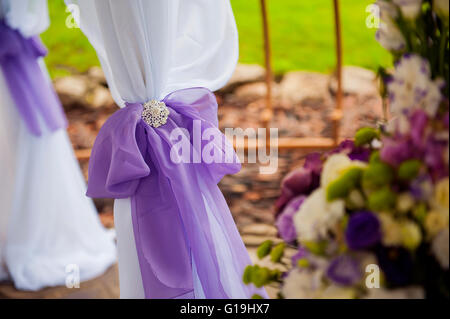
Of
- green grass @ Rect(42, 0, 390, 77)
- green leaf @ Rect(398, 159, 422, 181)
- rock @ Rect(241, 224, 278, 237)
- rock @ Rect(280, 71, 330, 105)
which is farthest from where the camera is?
rock @ Rect(280, 71, 330, 105)

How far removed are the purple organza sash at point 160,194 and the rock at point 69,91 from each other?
13.6 feet

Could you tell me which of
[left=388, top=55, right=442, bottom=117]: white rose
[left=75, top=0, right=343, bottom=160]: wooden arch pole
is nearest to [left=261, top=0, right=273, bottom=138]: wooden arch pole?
[left=75, top=0, right=343, bottom=160]: wooden arch pole

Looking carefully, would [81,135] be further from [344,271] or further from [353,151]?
[344,271]

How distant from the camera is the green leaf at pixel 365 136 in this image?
823 millimetres

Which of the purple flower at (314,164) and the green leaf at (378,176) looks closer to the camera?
the green leaf at (378,176)

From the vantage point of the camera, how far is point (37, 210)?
8.18 ft

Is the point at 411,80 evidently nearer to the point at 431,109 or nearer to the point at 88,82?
the point at 431,109

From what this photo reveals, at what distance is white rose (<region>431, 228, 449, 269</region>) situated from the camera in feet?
2.12

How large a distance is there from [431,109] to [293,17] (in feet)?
14.1

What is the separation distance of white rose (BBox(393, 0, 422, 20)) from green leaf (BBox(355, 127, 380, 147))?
20 centimetres

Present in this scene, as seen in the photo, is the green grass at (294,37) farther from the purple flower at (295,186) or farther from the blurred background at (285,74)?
the purple flower at (295,186)

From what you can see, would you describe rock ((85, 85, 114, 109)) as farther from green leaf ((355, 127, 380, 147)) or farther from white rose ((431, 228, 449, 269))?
white rose ((431, 228, 449, 269))

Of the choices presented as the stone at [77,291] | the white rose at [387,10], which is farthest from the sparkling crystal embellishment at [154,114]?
the stone at [77,291]
